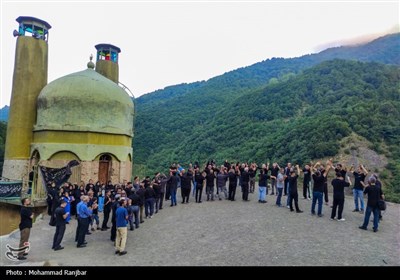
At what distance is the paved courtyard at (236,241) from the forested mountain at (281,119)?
1721cm

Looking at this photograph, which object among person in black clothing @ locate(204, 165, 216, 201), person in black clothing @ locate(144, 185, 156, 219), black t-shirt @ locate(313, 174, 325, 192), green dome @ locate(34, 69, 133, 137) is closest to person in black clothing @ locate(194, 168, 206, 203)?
person in black clothing @ locate(204, 165, 216, 201)

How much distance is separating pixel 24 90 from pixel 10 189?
6951 millimetres

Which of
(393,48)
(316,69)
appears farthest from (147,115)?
(393,48)

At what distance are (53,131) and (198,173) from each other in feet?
34.0

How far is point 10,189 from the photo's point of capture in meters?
19.3

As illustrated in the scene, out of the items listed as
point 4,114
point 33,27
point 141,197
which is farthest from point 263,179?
point 4,114

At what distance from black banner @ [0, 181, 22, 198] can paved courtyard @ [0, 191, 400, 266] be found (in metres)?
5.52

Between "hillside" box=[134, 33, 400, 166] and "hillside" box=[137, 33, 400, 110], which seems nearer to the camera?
"hillside" box=[134, 33, 400, 166]

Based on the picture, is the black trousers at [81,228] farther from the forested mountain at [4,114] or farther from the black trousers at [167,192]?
the forested mountain at [4,114]

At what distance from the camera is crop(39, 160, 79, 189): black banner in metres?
18.2

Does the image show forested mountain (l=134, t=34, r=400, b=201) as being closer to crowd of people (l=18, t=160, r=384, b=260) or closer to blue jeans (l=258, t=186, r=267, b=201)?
crowd of people (l=18, t=160, r=384, b=260)

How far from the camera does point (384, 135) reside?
30.8 m

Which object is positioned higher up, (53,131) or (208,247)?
(53,131)

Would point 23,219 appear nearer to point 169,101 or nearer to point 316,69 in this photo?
point 316,69
